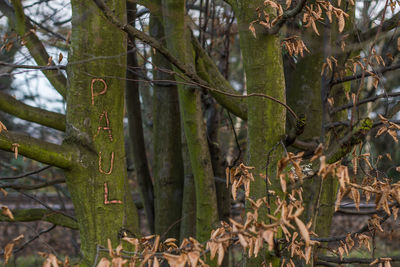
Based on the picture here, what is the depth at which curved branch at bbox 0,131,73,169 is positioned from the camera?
222 centimetres

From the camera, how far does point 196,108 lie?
343cm

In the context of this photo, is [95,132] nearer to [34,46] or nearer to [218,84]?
[34,46]

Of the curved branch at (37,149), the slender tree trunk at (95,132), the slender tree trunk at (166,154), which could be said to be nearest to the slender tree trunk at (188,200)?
the slender tree trunk at (166,154)

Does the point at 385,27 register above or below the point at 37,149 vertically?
above

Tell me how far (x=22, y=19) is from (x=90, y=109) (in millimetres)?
1093

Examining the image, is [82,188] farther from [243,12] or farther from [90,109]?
[243,12]

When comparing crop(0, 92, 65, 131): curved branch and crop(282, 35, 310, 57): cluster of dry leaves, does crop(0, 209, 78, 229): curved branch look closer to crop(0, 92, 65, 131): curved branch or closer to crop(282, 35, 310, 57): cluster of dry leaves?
crop(0, 92, 65, 131): curved branch

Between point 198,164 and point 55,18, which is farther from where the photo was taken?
point 55,18

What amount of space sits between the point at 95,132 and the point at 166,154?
5.68ft

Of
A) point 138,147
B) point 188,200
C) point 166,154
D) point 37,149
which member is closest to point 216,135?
point 166,154

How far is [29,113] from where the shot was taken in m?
2.62

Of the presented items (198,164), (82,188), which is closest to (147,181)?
(198,164)

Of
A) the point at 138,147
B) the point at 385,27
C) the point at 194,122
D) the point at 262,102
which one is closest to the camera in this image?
the point at 262,102

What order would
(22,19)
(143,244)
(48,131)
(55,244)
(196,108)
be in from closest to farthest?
1. (143,244)
2. (22,19)
3. (196,108)
4. (48,131)
5. (55,244)
